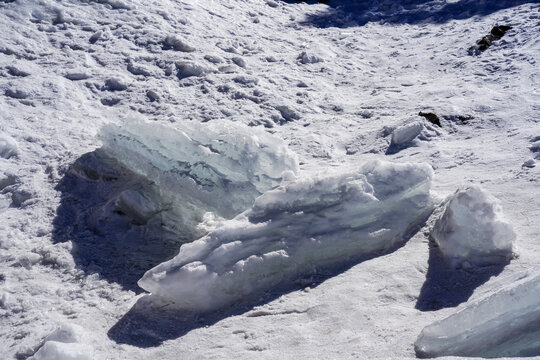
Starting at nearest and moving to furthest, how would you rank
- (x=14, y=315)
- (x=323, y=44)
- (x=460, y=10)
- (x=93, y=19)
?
1. (x=14, y=315)
2. (x=93, y=19)
3. (x=323, y=44)
4. (x=460, y=10)

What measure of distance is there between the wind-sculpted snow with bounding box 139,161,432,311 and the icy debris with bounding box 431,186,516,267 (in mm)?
313

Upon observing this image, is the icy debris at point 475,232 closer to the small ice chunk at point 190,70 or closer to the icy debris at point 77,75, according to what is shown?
the small ice chunk at point 190,70

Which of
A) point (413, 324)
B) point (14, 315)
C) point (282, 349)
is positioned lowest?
point (14, 315)

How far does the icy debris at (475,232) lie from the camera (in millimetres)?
2715

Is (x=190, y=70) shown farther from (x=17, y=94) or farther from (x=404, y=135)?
A: (x=404, y=135)

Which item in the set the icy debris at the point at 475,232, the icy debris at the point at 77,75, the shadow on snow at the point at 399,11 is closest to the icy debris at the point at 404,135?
the icy debris at the point at 475,232

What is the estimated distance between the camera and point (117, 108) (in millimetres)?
4414

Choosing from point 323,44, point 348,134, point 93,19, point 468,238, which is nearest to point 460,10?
point 323,44

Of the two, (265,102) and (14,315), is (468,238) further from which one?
(265,102)

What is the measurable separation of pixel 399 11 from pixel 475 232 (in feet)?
16.7

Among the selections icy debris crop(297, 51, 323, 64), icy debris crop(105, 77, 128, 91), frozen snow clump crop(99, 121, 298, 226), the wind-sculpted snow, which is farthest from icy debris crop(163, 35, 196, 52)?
the wind-sculpted snow

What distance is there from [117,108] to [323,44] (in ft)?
8.54

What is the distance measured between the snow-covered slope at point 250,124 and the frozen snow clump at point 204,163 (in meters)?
0.10

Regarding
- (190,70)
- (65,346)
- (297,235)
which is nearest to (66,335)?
(65,346)
